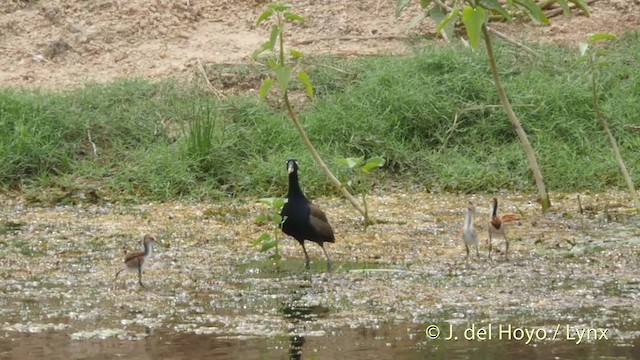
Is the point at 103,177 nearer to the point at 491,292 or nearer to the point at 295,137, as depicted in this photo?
the point at 295,137

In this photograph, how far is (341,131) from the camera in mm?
11625

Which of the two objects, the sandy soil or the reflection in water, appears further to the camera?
the sandy soil

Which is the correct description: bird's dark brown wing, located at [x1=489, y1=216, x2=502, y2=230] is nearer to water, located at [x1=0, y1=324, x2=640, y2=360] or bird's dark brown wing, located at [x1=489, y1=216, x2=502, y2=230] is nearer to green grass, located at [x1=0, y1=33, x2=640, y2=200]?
water, located at [x1=0, y1=324, x2=640, y2=360]

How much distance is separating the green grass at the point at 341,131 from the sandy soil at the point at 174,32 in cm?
67

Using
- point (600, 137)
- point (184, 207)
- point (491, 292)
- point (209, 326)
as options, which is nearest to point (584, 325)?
point (491, 292)

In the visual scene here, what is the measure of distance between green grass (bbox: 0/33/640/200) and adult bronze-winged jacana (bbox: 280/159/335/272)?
6.73 ft

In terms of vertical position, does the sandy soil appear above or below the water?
below

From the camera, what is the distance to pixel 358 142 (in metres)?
11.5

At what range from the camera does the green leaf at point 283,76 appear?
8.81 metres

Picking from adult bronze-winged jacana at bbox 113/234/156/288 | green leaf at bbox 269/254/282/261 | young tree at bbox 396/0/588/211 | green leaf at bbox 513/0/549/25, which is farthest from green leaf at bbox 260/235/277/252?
green leaf at bbox 513/0/549/25

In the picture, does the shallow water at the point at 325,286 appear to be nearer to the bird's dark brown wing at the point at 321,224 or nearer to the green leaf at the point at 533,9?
the bird's dark brown wing at the point at 321,224

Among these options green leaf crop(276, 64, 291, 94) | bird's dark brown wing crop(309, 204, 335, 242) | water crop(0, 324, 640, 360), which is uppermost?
green leaf crop(276, 64, 291, 94)

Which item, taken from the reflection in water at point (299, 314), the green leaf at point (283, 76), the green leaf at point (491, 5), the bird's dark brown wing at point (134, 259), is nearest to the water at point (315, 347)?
the reflection in water at point (299, 314)

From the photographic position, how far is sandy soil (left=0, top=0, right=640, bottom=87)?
13.1 m
